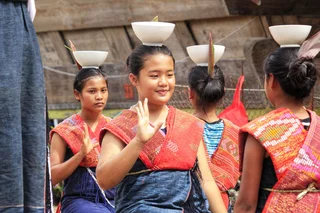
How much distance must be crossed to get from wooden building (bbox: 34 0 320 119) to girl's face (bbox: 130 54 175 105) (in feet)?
7.43

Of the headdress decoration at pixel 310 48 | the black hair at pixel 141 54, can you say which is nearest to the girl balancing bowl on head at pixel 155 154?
the black hair at pixel 141 54

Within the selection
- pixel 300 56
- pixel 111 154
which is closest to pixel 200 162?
pixel 111 154

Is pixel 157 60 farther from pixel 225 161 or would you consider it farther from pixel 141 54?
pixel 225 161

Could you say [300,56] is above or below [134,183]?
above

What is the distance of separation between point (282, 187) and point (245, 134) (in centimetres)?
32

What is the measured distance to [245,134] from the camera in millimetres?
3697

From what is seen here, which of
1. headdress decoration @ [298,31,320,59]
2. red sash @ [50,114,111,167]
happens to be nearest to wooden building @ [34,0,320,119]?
red sash @ [50,114,111,167]

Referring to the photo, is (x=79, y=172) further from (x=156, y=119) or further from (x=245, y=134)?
(x=245, y=134)

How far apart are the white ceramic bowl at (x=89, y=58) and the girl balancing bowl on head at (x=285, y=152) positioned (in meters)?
2.25

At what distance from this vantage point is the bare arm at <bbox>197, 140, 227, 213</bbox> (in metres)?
3.95

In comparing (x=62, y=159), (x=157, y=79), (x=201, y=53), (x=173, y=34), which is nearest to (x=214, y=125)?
(x=201, y=53)

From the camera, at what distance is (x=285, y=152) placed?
360 centimetres

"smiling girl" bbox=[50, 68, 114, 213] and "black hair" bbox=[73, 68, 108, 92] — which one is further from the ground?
"black hair" bbox=[73, 68, 108, 92]

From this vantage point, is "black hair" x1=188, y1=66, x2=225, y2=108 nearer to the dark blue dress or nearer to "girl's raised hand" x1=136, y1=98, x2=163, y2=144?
the dark blue dress
